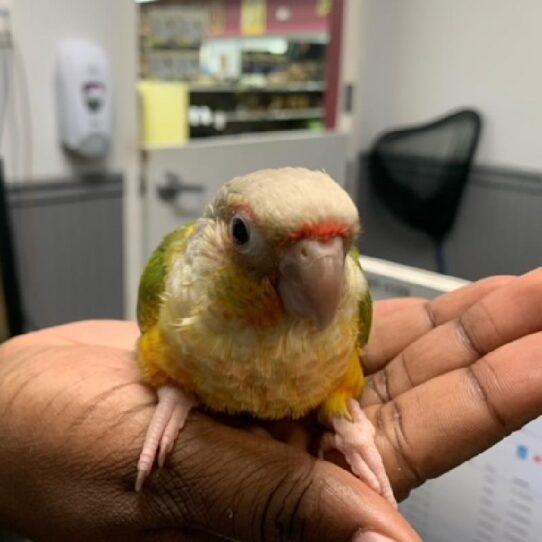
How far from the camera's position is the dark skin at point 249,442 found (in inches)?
22.6

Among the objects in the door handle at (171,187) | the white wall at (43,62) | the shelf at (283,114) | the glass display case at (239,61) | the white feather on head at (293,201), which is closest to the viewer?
the white feather on head at (293,201)

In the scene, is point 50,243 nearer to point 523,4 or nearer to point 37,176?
point 37,176

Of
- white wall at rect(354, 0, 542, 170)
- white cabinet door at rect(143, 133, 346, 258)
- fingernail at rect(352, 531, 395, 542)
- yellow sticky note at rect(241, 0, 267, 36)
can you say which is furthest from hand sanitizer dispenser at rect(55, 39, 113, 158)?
yellow sticky note at rect(241, 0, 267, 36)

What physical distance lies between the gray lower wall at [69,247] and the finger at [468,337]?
109 cm

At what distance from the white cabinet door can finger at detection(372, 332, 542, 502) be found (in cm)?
116

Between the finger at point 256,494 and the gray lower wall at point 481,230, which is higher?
the finger at point 256,494

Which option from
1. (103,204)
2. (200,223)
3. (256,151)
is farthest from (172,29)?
(200,223)

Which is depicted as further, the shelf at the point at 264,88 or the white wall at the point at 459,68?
the shelf at the point at 264,88

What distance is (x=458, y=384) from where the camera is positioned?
24.2 inches

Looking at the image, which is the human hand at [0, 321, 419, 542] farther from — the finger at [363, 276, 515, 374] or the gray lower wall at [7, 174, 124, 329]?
the gray lower wall at [7, 174, 124, 329]

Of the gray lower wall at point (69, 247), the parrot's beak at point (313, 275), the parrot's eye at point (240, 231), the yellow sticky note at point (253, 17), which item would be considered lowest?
the gray lower wall at point (69, 247)

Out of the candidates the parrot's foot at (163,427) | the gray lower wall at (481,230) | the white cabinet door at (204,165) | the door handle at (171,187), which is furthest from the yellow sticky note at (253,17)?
the parrot's foot at (163,427)

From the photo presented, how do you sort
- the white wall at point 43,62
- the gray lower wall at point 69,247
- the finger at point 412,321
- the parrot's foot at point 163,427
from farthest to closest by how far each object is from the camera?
the gray lower wall at point 69,247, the white wall at point 43,62, the finger at point 412,321, the parrot's foot at point 163,427

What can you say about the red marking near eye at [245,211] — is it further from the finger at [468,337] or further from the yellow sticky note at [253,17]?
the yellow sticky note at [253,17]
